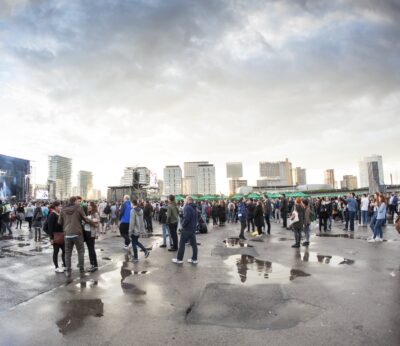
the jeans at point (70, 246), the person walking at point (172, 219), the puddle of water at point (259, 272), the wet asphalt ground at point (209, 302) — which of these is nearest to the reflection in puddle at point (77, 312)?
the wet asphalt ground at point (209, 302)

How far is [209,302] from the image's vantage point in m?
Answer: 5.29

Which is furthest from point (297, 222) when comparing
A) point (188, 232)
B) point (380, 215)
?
point (188, 232)

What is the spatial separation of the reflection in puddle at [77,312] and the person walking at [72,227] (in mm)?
2366

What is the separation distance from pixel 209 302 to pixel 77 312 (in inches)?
85.4

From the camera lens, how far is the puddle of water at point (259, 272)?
21.9ft

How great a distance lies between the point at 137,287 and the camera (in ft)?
20.7

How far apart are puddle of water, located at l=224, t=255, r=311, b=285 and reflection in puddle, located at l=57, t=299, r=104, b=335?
2896 mm

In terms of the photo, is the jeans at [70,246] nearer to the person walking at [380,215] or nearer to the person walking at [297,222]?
the person walking at [297,222]

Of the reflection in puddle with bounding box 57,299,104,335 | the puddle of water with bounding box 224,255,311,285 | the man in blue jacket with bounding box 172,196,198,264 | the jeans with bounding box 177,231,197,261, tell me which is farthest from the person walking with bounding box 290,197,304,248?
the reflection in puddle with bounding box 57,299,104,335

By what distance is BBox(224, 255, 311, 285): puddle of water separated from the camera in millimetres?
6688

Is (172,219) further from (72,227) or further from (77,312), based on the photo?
(77,312)

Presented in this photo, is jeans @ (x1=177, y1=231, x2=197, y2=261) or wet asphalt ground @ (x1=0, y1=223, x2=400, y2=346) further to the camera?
jeans @ (x1=177, y1=231, x2=197, y2=261)

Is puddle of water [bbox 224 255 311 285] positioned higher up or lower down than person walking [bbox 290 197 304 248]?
lower down

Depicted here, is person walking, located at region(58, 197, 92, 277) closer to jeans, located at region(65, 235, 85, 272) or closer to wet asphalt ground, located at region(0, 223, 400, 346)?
jeans, located at region(65, 235, 85, 272)
